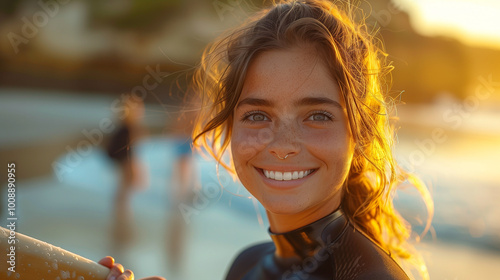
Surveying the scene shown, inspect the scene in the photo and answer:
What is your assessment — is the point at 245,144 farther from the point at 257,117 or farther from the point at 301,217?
the point at 301,217

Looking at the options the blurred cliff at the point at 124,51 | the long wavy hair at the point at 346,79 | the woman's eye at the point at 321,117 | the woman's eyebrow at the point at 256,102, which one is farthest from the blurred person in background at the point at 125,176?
the blurred cliff at the point at 124,51

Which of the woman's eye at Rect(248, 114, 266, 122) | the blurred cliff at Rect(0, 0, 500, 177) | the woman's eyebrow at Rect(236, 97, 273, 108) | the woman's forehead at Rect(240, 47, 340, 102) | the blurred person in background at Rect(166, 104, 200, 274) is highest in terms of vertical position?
the blurred cliff at Rect(0, 0, 500, 177)

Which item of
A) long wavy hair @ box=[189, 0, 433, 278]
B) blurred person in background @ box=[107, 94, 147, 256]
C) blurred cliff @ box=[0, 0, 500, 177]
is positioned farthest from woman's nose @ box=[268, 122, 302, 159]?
blurred cliff @ box=[0, 0, 500, 177]

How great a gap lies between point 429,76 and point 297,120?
35.4 metres

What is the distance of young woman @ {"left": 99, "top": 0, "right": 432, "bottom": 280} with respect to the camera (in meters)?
1.47

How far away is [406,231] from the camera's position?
1980 mm

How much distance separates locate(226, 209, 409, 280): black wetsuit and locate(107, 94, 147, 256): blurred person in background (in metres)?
4.95

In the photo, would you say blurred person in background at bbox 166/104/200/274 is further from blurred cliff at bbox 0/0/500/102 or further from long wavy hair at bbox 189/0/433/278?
blurred cliff at bbox 0/0/500/102

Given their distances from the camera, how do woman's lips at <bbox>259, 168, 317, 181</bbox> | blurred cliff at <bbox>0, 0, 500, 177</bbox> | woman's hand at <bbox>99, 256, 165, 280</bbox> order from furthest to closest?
blurred cliff at <bbox>0, 0, 500, 177</bbox> < woman's lips at <bbox>259, 168, 317, 181</bbox> < woman's hand at <bbox>99, 256, 165, 280</bbox>

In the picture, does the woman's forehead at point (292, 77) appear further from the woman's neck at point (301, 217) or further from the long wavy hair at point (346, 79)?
the woman's neck at point (301, 217)

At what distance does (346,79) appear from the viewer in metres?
1.48

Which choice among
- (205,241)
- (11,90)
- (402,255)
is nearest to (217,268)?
(205,241)

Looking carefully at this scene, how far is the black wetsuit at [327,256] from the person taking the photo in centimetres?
140

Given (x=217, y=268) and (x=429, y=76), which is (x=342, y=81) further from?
(x=429, y=76)
